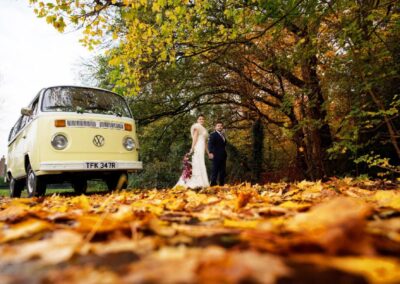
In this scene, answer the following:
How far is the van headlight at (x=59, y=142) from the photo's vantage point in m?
5.59

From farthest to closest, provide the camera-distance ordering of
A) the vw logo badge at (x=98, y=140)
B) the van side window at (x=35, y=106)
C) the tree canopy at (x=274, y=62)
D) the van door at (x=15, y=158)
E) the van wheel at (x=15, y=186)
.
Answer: the van wheel at (x=15, y=186), the van door at (x=15, y=158), the van side window at (x=35, y=106), the vw logo badge at (x=98, y=140), the tree canopy at (x=274, y=62)

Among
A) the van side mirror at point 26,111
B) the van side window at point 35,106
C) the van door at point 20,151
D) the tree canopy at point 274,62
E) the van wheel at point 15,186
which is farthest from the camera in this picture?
the van wheel at point 15,186

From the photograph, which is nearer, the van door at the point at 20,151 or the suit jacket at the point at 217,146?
the van door at the point at 20,151

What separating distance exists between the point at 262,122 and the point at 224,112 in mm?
1526

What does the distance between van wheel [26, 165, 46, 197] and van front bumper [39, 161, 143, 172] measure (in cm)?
40

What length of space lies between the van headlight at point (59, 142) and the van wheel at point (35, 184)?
27.2 inches

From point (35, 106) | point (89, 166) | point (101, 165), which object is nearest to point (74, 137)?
point (89, 166)

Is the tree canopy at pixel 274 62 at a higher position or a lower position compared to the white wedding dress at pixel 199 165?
higher

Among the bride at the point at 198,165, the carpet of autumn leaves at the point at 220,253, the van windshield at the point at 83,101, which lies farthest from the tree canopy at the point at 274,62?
the carpet of autumn leaves at the point at 220,253

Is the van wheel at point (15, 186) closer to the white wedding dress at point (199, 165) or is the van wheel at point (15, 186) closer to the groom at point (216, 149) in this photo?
the white wedding dress at point (199, 165)

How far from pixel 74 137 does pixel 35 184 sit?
1.03 meters

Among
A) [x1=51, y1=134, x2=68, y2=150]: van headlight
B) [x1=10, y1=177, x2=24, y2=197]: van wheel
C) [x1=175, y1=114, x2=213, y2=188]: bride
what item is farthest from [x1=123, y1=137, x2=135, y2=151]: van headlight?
[x1=10, y1=177, x2=24, y2=197]: van wheel

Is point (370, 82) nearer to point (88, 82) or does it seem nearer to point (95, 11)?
point (95, 11)

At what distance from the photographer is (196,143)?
28.6 ft
